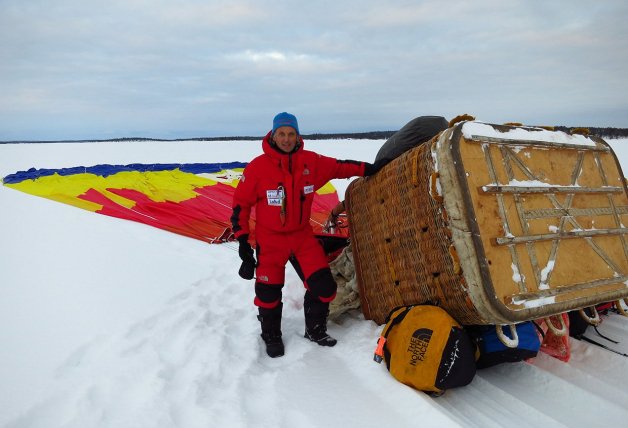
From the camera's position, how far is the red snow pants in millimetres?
2623

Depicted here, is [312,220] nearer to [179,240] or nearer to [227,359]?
[179,240]

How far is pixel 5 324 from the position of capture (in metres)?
2.45

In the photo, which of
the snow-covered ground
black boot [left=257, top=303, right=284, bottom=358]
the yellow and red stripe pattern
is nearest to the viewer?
the snow-covered ground

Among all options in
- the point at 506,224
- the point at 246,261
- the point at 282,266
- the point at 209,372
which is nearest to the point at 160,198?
the point at 246,261

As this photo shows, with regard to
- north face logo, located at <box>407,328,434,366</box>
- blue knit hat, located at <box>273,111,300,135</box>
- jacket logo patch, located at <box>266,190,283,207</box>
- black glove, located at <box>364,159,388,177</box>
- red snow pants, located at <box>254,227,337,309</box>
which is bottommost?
north face logo, located at <box>407,328,434,366</box>

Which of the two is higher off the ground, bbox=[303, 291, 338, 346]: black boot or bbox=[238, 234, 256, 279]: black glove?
bbox=[238, 234, 256, 279]: black glove

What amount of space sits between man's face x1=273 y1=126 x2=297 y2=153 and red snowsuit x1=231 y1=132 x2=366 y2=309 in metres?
0.04

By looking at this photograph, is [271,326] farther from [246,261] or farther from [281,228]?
[281,228]

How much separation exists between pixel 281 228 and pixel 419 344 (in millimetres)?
1078

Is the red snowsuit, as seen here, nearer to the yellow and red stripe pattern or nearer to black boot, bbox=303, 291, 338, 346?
black boot, bbox=303, 291, 338, 346

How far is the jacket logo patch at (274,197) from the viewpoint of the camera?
2.61 metres

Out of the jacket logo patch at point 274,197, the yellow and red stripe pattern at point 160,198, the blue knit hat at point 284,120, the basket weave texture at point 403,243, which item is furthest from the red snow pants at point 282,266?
the yellow and red stripe pattern at point 160,198

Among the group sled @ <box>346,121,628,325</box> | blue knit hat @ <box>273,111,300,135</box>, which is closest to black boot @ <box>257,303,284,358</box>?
sled @ <box>346,121,628,325</box>

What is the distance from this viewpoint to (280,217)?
2617 millimetres
